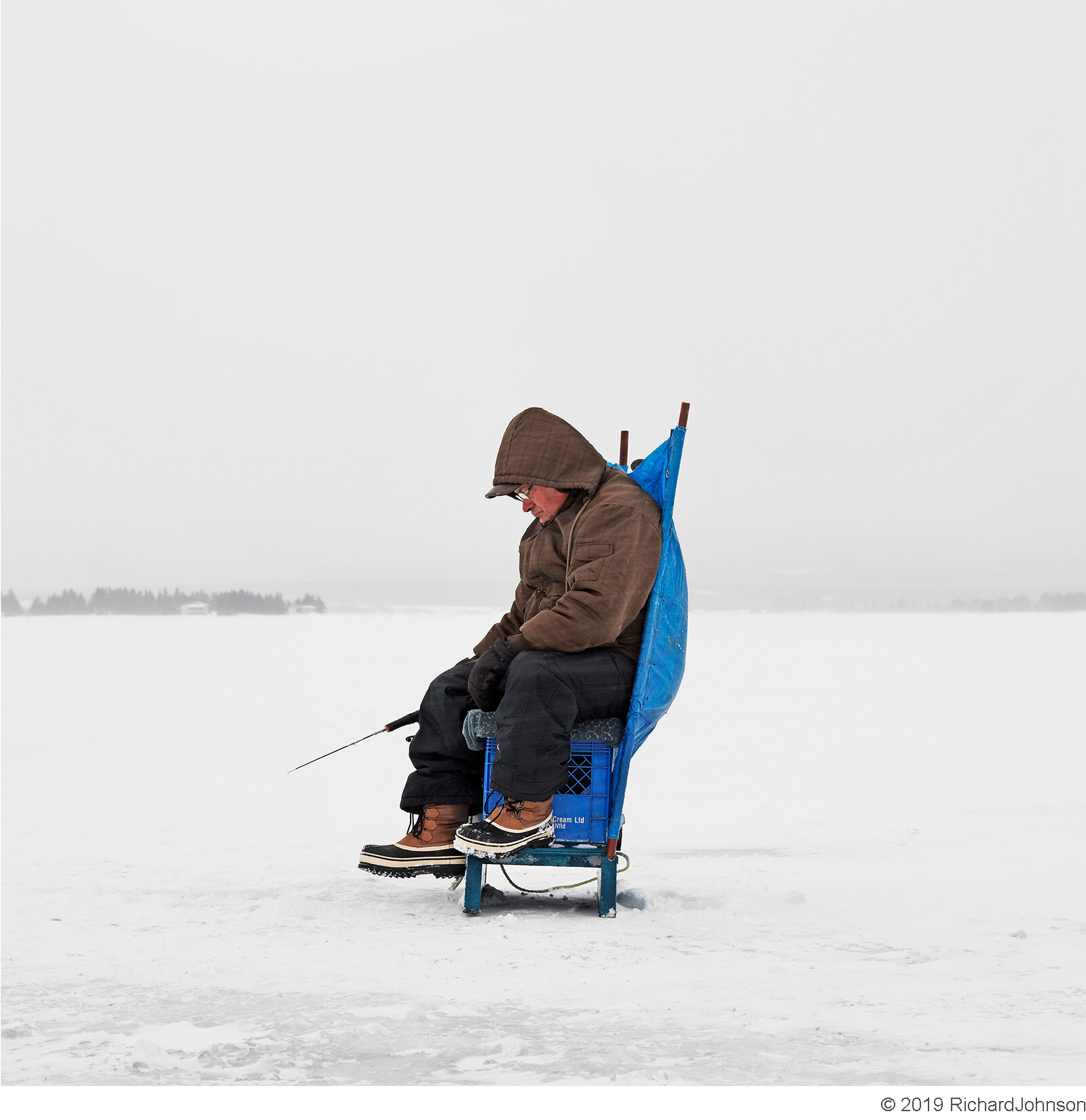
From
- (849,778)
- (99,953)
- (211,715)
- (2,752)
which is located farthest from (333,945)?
(211,715)

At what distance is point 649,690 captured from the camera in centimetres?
383

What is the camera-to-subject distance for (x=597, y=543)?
378 centimetres

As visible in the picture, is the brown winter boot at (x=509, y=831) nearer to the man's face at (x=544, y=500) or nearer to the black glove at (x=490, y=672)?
the black glove at (x=490, y=672)

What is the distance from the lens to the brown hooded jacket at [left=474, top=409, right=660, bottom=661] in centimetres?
372

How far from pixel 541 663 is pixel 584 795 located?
1.72 feet

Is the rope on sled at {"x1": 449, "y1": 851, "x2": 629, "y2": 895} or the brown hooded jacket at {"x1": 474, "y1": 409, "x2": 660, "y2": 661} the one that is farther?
the rope on sled at {"x1": 449, "y1": 851, "x2": 629, "y2": 895}

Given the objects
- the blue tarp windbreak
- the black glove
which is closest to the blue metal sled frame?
the blue tarp windbreak

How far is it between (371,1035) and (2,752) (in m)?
6.33

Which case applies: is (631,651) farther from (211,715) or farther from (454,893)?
(211,715)

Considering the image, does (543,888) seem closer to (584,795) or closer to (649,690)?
(584,795)

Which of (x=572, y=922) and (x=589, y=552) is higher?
(x=589, y=552)

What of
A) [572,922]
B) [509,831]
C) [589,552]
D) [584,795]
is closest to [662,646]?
[589,552]

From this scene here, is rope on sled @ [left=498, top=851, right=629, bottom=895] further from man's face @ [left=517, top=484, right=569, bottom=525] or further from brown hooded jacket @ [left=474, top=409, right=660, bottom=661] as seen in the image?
man's face @ [left=517, top=484, right=569, bottom=525]

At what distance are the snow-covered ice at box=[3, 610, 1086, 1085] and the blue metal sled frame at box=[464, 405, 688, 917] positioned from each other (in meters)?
0.17
